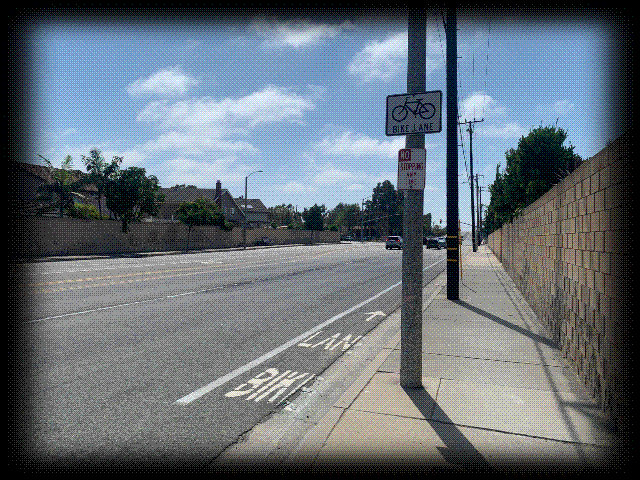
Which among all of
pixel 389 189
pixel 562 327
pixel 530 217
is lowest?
pixel 562 327

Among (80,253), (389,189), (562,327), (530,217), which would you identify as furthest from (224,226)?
(389,189)

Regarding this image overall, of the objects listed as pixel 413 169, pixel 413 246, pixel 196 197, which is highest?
pixel 196 197

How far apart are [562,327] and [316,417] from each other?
3982 millimetres

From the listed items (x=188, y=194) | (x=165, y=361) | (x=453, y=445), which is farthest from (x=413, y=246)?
(x=188, y=194)

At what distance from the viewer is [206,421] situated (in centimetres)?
422

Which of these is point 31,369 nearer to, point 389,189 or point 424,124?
point 424,124

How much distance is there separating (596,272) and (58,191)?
44875 mm

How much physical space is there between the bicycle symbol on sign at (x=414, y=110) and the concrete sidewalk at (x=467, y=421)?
2.99 m

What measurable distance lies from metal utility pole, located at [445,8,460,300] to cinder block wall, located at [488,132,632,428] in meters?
4.83

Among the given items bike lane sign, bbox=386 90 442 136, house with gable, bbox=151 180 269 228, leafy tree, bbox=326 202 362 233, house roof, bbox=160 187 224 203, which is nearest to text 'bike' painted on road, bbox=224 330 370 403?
bike lane sign, bbox=386 90 442 136

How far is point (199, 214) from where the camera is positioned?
1858 inches

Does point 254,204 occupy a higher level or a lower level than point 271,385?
higher

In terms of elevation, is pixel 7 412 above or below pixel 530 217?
below

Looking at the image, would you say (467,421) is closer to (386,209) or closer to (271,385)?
(271,385)
